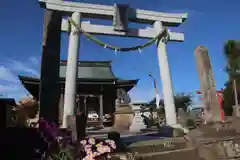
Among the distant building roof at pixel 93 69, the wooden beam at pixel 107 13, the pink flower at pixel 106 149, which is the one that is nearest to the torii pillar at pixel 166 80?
the wooden beam at pixel 107 13

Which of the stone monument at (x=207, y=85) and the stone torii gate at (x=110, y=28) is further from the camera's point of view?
the stone torii gate at (x=110, y=28)

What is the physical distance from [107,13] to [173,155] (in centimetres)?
785

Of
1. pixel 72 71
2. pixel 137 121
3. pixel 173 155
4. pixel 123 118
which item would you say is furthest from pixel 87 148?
pixel 123 118

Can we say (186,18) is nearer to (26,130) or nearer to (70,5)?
(70,5)

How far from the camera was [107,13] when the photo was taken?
1042 centimetres

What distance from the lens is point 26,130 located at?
5438 mm

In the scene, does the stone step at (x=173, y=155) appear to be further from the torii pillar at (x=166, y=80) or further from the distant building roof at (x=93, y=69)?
the distant building roof at (x=93, y=69)

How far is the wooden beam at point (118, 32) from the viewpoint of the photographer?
10.4m

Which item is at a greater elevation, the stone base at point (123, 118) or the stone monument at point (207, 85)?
the stone monument at point (207, 85)

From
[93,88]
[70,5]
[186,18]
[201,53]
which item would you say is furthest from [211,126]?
[93,88]

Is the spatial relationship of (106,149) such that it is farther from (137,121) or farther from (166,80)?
(137,121)

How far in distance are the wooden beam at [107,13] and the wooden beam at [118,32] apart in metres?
0.45

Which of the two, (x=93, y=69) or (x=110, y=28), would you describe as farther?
(x=93, y=69)

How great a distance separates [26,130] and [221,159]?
4689 mm
